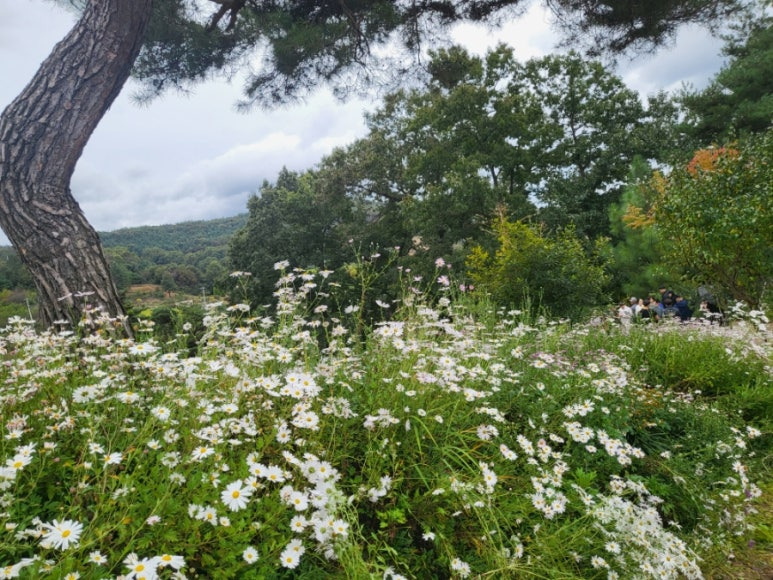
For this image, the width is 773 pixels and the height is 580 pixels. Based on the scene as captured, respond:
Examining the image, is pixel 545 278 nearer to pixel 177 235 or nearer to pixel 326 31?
pixel 326 31

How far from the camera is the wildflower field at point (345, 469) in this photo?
Answer: 1335 mm

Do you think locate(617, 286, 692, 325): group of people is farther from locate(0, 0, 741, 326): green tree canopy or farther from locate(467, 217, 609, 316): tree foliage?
locate(0, 0, 741, 326): green tree canopy

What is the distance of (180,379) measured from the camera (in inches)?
76.1

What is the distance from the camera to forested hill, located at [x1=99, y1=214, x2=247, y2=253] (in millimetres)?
47219

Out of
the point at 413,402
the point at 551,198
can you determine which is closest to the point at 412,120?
the point at 551,198

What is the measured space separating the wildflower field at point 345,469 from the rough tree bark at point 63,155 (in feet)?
2.75

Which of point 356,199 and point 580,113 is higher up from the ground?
point 580,113

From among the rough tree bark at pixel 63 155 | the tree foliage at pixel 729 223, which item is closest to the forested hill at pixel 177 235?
the tree foliage at pixel 729 223

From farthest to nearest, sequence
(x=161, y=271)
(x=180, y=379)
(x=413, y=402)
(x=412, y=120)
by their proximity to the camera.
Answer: (x=161, y=271), (x=412, y=120), (x=413, y=402), (x=180, y=379)

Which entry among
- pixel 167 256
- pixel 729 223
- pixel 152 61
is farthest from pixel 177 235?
pixel 729 223

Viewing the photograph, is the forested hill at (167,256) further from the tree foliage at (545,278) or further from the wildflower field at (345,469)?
the wildflower field at (345,469)

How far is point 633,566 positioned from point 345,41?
20.0 feet

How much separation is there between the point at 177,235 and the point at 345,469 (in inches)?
2298

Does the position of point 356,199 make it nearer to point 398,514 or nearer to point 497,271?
point 497,271
